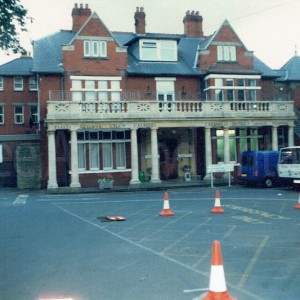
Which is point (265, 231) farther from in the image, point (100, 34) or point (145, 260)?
point (100, 34)

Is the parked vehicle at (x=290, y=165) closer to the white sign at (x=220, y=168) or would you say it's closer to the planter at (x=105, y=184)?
the white sign at (x=220, y=168)

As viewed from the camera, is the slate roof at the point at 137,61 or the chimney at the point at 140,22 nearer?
the slate roof at the point at 137,61

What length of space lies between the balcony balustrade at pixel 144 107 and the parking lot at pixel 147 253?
39.2ft

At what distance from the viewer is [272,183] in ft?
94.4

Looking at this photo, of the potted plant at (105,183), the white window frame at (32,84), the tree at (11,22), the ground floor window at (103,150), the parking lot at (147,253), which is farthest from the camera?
the white window frame at (32,84)

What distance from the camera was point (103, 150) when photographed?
32.2 meters

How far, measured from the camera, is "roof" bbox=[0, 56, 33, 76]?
1550 inches

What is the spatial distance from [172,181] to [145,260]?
76.5ft

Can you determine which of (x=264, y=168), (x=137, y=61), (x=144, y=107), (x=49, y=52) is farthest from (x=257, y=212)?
(x=49, y=52)

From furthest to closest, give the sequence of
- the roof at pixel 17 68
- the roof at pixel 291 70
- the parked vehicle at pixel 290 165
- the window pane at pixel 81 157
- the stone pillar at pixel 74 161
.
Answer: the roof at pixel 291 70, the roof at pixel 17 68, the window pane at pixel 81 157, the stone pillar at pixel 74 161, the parked vehicle at pixel 290 165

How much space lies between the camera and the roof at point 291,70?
39.9 m

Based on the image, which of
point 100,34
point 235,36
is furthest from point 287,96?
point 100,34

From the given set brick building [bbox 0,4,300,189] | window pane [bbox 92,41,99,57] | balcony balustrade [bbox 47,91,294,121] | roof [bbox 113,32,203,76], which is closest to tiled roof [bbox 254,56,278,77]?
brick building [bbox 0,4,300,189]

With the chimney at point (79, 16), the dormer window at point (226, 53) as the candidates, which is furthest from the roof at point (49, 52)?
the dormer window at point (226, 53)
